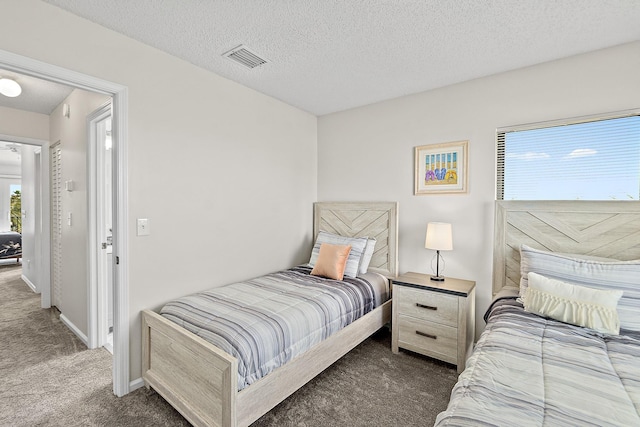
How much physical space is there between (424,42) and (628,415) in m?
2.25

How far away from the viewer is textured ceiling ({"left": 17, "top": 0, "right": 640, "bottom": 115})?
5.75 feet

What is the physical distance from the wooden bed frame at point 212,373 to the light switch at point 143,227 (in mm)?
→ 575

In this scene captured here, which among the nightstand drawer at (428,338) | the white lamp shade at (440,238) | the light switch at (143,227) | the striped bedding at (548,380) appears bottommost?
the nightstand drawer at (428,338)

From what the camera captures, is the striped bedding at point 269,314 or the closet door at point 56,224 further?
the closet door at point 56,224

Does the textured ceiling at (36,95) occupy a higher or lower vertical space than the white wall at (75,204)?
higher

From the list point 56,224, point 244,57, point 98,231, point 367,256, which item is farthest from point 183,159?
point 56,224

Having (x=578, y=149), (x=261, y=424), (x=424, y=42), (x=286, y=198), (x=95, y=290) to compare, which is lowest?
(x=261, y=424)

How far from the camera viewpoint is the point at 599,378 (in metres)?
1.21

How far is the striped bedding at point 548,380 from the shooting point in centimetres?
99

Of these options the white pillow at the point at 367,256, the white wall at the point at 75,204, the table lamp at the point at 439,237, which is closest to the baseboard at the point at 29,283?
the white wall at the point at 75,204

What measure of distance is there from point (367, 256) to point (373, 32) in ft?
6.73

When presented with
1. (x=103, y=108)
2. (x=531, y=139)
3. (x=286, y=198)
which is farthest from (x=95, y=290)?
(x=531, y=139)

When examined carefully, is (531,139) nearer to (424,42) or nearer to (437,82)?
(437,82)

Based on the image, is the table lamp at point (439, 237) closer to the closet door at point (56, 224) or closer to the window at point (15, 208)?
the closet door at point (56, 224)
